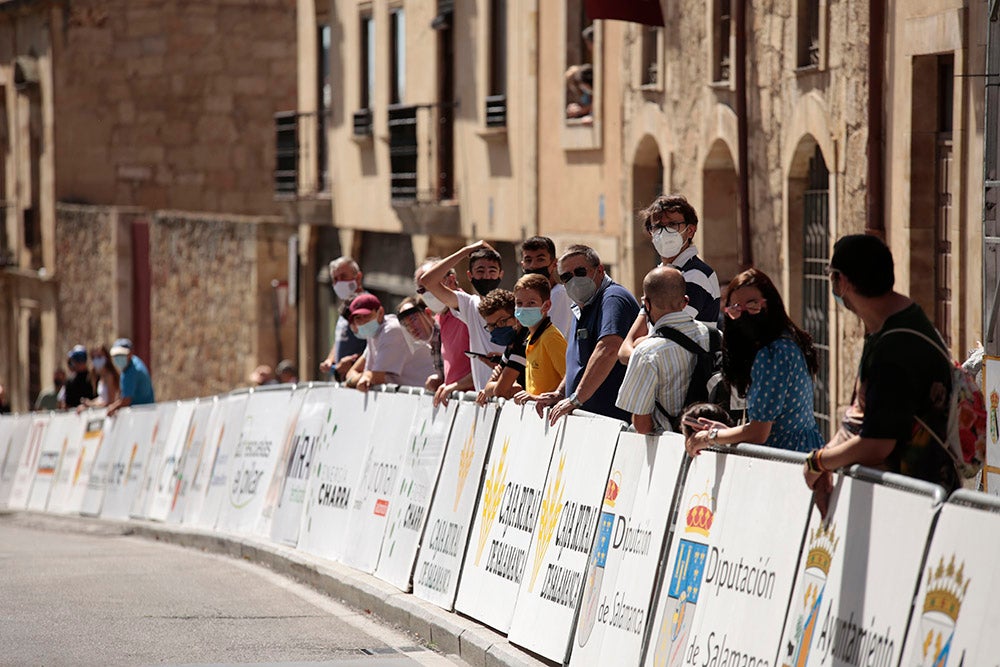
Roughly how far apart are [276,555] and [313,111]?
16.8m

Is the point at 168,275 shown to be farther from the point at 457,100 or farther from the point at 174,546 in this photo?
the point at 174,546

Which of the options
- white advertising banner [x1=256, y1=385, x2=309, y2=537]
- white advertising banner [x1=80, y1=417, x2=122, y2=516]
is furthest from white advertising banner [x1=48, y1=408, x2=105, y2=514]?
white advertising banner [x1=256, y1=385, x2=309, y2=537]

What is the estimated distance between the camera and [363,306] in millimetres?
12742

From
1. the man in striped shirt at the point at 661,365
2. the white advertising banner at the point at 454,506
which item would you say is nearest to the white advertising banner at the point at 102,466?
the white advertising banner at the point at 454,506

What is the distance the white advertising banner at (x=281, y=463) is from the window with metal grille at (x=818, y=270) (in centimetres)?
400

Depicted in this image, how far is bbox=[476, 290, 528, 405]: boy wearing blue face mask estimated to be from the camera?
388 inches

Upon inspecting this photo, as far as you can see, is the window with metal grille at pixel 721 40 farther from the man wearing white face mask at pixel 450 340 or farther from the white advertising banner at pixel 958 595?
the white advertising banner at pixel 958 595

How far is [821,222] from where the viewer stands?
1424 cm

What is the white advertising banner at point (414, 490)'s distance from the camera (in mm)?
10562

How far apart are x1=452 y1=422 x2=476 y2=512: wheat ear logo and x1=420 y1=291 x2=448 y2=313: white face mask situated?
1.33 meters

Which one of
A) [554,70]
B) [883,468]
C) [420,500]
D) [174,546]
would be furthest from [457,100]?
[883,468]

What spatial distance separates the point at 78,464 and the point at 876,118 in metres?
11.6

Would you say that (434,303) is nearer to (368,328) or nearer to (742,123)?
(368,328)

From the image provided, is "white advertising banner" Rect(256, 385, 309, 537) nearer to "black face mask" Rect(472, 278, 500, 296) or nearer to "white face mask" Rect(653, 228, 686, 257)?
"black face mask" Rect(472, 278, 500, 296)
